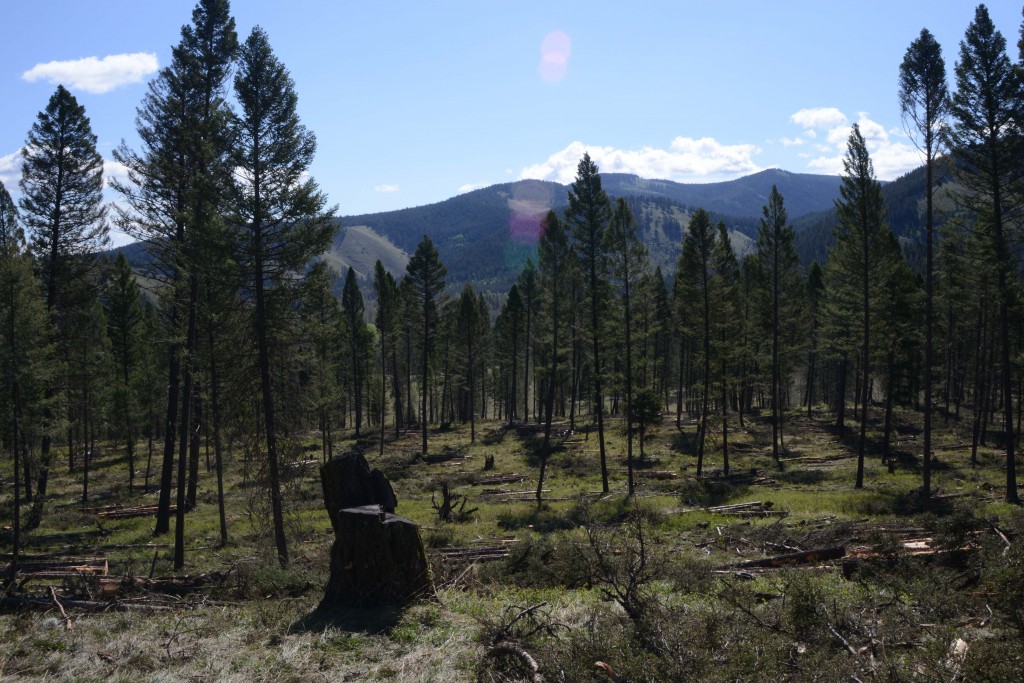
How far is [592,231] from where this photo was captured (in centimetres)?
2927

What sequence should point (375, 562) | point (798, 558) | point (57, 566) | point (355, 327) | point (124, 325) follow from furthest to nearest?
1. point (355, 327)
2. point (124, 325)
3. point (57, 566)
4. point (798, 558)
5. point (375, 562)

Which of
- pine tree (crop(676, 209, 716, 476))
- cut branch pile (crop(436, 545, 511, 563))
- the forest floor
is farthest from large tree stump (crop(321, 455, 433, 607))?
pine tree (crop(676, 209, 716, 476))

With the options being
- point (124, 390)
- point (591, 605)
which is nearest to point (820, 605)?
point (591, 605)

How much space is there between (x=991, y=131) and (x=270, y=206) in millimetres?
23855

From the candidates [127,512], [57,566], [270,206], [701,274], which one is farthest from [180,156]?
[701,274]

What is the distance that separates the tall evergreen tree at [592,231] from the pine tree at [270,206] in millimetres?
14535

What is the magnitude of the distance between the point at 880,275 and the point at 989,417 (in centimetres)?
3014

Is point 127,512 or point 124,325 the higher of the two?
point 124,325

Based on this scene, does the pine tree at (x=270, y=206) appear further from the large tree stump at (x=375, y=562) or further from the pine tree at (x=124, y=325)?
the pine tree at (x=124, y=325)

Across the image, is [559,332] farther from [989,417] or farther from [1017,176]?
[989,417]

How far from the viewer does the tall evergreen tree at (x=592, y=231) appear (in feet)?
95.0

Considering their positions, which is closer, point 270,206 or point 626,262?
point 270,206

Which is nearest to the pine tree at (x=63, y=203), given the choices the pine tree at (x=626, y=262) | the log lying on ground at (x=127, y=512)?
the log lying on ground at (x=127, y=512)

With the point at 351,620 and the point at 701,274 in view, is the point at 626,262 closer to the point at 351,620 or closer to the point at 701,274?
the point at 701,274
